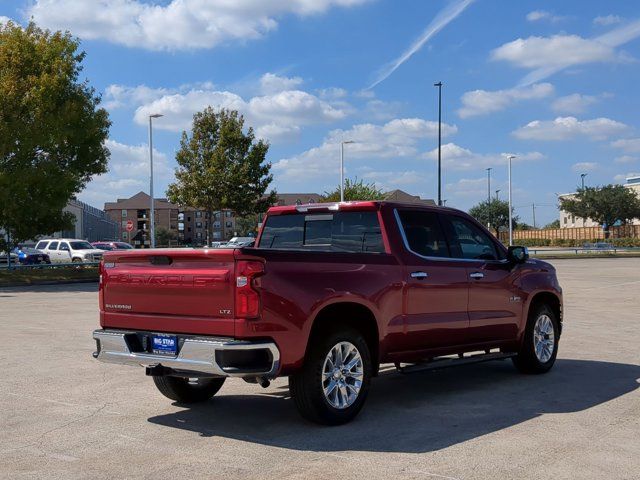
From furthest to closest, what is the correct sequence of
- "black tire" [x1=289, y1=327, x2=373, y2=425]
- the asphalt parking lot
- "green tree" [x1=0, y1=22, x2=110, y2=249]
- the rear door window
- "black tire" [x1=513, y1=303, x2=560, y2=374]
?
"green tree" [x1=0, y1=22, x2=110, y2=249]
"black tire" [x1=513, y1=303, x2=560, y2=374]
the rear door window
"black tire" [x1=289, y1=327, x2=373, y2=425]
the asphalt parking lot

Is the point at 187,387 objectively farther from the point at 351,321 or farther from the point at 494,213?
the point at 494,213

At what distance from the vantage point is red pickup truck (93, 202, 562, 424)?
5754mm

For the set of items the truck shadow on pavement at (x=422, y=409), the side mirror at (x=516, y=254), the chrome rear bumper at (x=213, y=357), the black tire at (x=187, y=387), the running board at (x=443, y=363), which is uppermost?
the side mirror at (x=516, y=254)

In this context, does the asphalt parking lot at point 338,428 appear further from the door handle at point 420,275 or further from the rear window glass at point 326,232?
the rear window glass at point 326,232

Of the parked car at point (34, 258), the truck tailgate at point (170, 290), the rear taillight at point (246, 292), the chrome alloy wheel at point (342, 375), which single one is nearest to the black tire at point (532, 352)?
the chrome alloy wheel at point (342, 375)

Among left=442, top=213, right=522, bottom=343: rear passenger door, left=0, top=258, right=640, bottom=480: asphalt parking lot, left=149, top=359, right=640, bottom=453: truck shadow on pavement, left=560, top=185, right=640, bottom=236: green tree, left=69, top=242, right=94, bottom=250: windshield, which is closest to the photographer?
left=0, top=258, right=640, bottom=480: asphalt parking lot

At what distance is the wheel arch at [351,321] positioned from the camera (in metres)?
6.25

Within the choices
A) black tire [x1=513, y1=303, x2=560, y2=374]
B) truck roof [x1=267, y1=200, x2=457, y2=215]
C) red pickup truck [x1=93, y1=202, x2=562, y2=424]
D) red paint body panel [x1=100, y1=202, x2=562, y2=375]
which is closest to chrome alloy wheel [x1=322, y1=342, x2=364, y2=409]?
red pickup truck [x1=93, y1=202, x2=562, y2=424]

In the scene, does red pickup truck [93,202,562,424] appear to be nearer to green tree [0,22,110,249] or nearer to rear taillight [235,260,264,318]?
rear taillight [235,260,264,318]

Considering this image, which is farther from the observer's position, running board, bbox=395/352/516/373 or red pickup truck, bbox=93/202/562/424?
running board, bbox=395/352/516/373

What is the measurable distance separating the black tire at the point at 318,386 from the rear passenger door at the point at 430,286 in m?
0.92

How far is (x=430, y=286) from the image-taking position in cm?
723

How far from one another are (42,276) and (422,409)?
2745cm

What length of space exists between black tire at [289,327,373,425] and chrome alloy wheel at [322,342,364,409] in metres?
0.03
